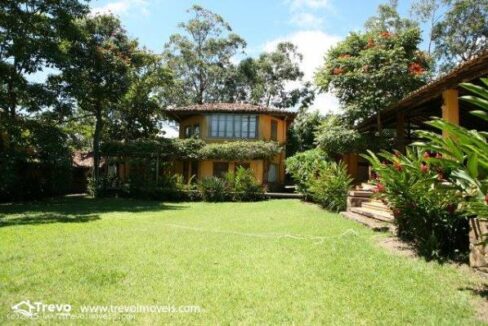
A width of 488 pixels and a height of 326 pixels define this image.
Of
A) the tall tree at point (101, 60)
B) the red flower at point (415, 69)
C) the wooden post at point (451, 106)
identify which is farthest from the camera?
the tall tree at point (101, 60)

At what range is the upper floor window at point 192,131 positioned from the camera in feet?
95.5

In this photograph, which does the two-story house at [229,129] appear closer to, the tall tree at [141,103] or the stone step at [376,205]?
the tall tree at [141,103]

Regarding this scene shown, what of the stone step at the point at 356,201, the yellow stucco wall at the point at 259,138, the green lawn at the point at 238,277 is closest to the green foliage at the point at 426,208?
the green lawn at the point at 238,277

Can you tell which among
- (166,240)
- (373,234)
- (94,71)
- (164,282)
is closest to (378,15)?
(94,71)

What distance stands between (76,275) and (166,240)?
3104mm

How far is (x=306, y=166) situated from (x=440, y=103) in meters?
7.59

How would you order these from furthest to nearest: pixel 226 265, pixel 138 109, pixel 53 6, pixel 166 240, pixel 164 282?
pixel 138 109 → pixel 53 6 → pixel 166 240 → pixel 226 265 → pixel 164 282

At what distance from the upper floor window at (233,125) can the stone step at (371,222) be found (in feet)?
51.9

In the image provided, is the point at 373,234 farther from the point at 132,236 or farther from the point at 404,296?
the point at 132,236

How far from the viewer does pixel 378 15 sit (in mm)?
32594

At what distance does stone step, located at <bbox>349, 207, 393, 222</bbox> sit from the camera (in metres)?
10.2

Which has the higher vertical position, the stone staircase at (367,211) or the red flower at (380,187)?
the red flower at (380,187)

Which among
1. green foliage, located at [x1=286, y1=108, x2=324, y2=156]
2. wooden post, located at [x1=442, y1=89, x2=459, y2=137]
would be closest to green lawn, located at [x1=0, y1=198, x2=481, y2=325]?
wooden post, located at [x1=442, y1=89, x2=459, y2=137]

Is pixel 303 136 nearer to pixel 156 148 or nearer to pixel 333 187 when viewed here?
pixel 156 148
